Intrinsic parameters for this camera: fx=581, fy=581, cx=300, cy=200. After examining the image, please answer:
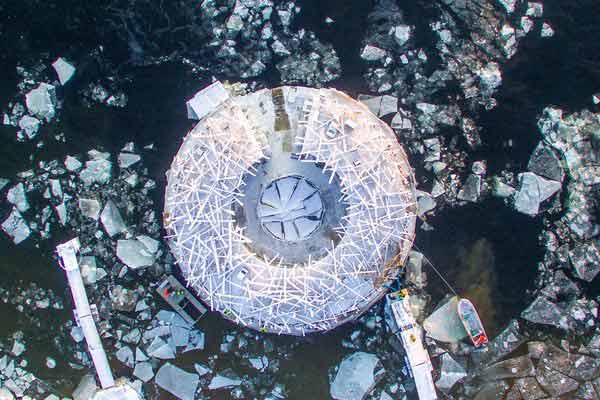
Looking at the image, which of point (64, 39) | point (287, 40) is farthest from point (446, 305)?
point (64, 39)

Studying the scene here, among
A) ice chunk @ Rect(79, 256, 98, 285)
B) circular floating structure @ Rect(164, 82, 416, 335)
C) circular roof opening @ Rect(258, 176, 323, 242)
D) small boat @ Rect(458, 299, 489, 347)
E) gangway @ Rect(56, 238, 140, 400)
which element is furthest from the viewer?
ice chunk @ Rect(79, 256, 98, 285)

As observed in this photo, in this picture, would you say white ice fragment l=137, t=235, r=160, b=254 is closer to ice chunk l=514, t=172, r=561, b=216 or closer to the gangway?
the gangway

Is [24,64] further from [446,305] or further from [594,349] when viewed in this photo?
[594,349]

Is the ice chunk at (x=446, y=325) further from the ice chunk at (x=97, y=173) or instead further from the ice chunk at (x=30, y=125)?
the ice chunk at (x=30, y=125)

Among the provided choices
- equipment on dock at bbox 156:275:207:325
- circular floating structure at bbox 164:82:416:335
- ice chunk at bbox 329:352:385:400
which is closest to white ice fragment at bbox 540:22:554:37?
circular floating structure at bbox 164:82:416:335

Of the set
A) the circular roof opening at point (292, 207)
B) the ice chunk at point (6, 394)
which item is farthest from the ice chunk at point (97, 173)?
the ice chunk at point (6, 394)
